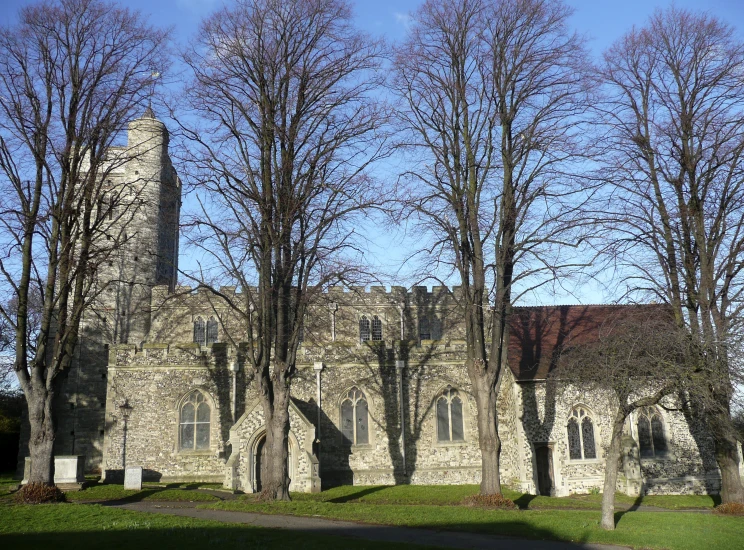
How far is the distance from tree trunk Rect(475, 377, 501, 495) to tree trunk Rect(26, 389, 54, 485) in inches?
461

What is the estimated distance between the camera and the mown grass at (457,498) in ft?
67.4

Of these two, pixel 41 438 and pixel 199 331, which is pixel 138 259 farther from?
pixel 41 438

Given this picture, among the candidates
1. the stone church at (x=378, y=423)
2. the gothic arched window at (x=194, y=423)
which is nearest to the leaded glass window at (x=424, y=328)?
the stone church at (x=378, y=423)

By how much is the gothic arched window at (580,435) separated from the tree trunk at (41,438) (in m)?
17.4

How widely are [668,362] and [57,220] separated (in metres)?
16.6

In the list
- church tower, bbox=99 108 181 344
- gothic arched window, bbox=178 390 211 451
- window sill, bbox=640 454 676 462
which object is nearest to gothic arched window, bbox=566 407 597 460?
window sill, bbox=640 454 676 462

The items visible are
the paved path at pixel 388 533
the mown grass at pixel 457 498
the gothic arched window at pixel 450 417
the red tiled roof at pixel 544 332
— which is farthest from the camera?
the gothic arched window at pixel 450 417

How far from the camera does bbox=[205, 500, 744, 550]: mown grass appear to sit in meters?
14.1

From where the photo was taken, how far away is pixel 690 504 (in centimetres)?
2181

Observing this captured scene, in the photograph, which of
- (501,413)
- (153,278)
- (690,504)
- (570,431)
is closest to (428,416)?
(501,413)

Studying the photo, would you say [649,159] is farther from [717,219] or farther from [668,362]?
[668,362]

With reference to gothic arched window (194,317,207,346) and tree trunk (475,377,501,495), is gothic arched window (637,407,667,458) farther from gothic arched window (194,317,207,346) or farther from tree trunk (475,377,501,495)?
gothic arched window (194,317,207,346)

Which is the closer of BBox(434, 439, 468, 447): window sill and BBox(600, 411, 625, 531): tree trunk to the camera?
BBox(600, 411, 625, 531): tree trunk

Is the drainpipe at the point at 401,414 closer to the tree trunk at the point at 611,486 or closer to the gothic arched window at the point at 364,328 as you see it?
the tree trunk at the point at 611,486
